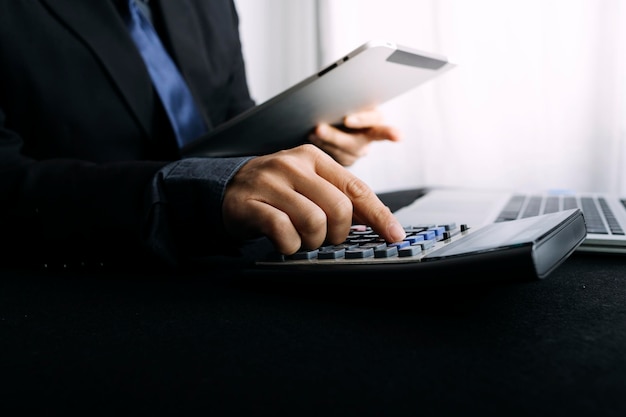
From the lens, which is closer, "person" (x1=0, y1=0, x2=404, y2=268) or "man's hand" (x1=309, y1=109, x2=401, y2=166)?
"person" (x1=0, y1=0, x2=404, y2=268)

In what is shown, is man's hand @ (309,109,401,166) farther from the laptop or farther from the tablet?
the laptop

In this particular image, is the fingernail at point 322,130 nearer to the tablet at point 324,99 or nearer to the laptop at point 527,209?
the tablet at point 324,99

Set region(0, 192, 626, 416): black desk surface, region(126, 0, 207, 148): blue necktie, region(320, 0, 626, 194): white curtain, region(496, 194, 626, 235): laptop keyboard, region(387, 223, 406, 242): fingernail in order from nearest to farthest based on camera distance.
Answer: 1. region(0, 192, 626, 416): black desk surface
2. region(387, 223, 406, 242): fingernail
3. region(496, 194, 626, 235): laptop keyboard
4. region(126, 0, 207, 148): blue necktie
5. region(320, 0, 626, 194): white curtain

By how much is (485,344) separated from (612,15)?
168cm

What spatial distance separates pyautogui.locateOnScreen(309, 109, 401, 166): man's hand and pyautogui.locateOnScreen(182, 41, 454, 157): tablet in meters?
0.02

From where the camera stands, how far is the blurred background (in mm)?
1730

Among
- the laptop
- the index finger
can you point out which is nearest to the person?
the index finger

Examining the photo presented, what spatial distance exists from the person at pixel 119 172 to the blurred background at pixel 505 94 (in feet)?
3.09

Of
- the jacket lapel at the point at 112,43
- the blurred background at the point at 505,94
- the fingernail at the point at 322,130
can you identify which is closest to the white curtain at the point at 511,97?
the blurred background at the point at 505,94

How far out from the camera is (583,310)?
0.41m

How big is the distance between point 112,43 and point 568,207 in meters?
0.80

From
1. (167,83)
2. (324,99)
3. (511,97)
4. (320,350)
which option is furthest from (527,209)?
(511,97)

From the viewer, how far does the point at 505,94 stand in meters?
1.88

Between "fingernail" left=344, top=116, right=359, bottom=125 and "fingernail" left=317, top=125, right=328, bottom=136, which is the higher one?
"fingernail" left=344, top=116, right=359, bottom=125
